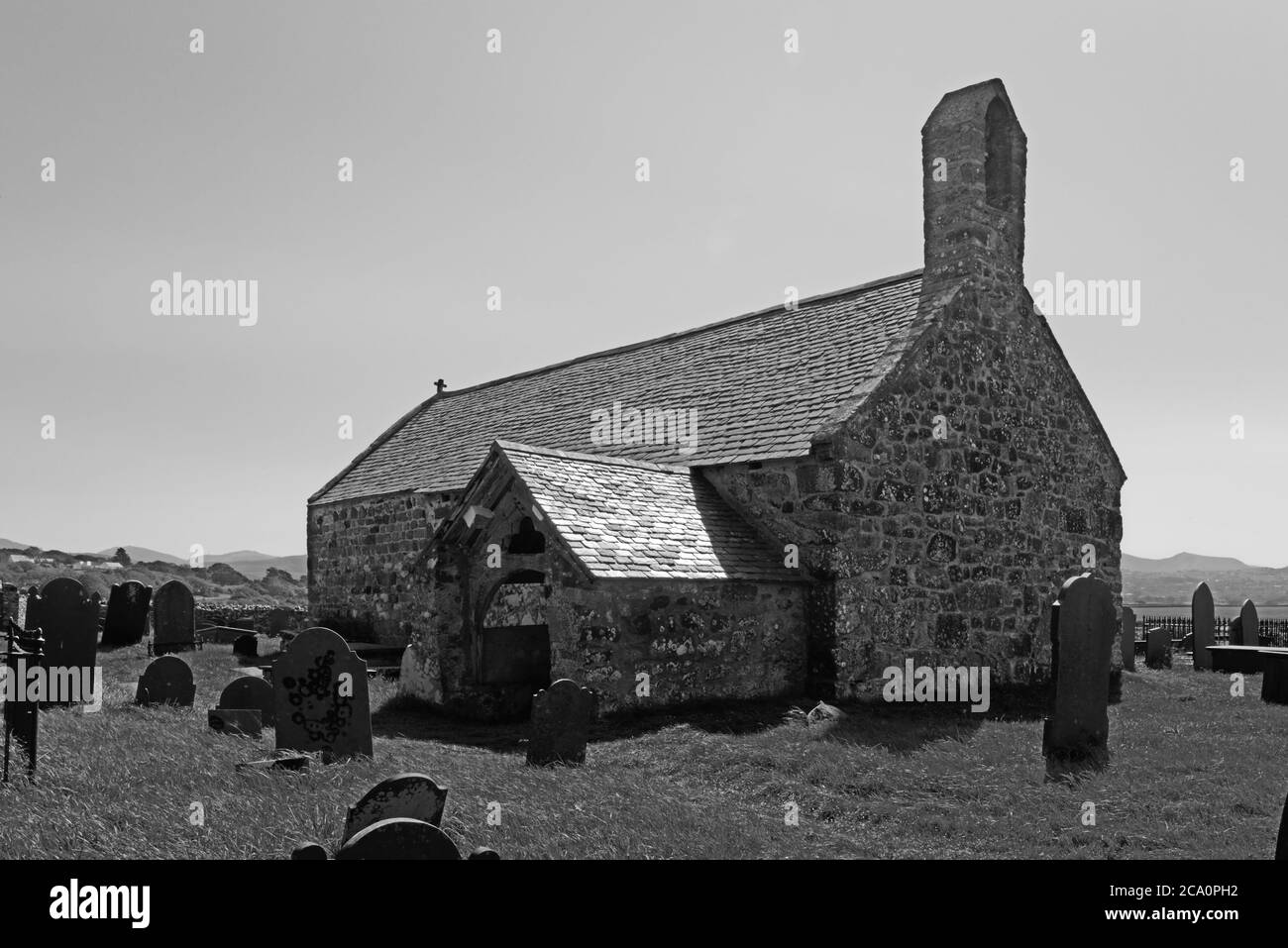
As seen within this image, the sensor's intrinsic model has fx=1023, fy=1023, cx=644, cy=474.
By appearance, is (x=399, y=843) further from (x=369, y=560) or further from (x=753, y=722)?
(x=369, y=560)

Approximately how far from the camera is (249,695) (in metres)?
11.9

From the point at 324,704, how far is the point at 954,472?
9505mm

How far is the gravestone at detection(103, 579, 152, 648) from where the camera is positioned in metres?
23.1

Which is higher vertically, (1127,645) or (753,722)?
(753,722)

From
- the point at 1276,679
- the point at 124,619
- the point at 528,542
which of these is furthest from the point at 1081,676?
the point at 124,619

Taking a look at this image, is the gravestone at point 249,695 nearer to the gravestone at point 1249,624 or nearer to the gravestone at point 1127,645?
the gravestone at point 1127,645

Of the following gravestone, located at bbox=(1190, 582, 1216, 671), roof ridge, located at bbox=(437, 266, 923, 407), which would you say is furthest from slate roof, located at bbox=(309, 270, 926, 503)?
gravestone, located at bbox=(1190, 582, 1216, 671)

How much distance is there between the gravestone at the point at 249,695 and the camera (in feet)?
38.7

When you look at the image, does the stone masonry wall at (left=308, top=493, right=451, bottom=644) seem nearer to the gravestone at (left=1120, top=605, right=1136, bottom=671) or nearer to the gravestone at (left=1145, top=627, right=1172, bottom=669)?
the gravestone at (left=1120, top=605, right=1136, bottom=671)

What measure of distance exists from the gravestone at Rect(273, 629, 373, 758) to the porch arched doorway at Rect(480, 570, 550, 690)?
357cm

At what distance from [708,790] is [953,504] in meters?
7.73

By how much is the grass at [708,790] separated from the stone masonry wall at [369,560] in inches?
337
